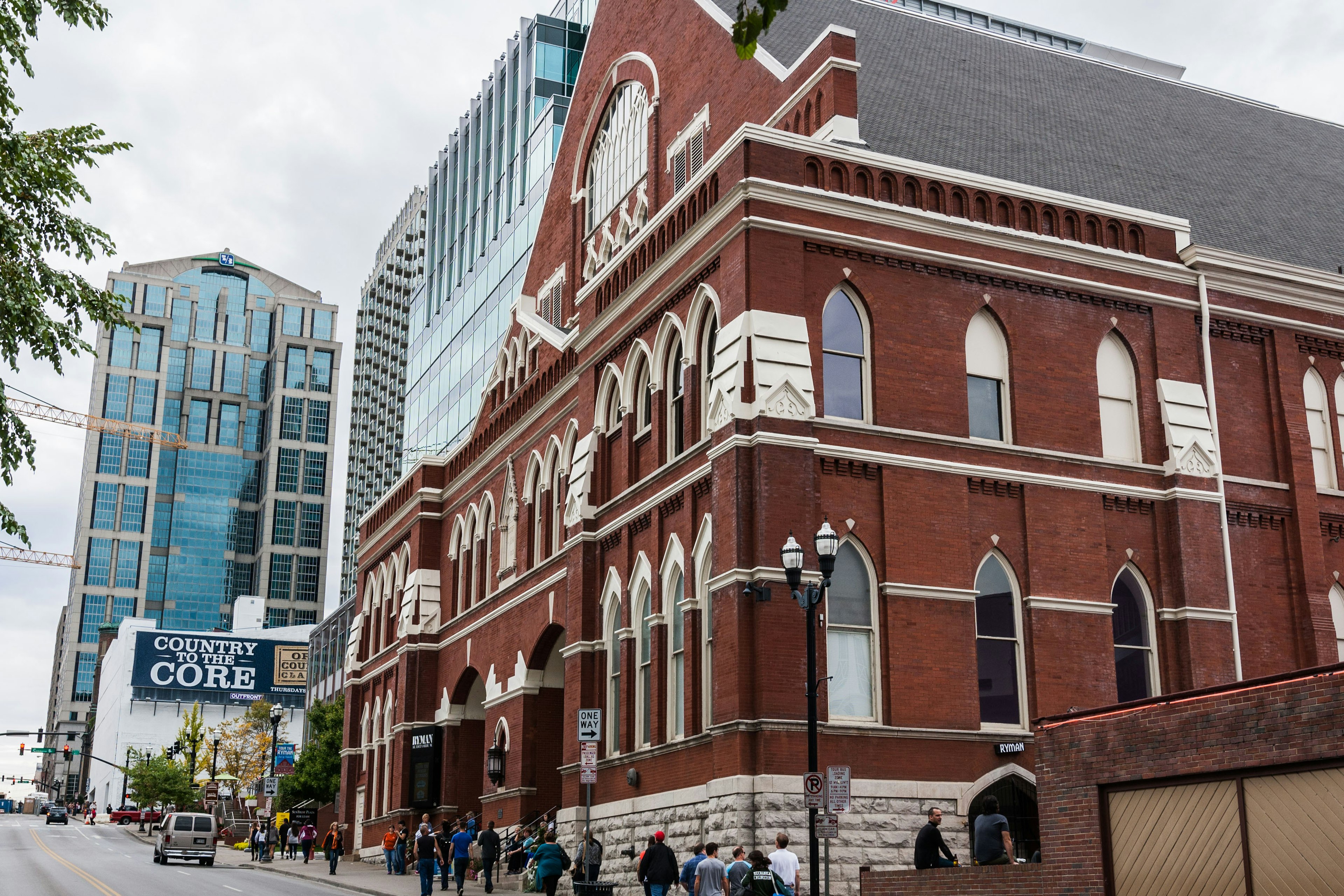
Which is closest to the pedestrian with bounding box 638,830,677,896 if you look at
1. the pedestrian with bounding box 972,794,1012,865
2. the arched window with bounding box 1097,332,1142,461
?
the pedestrian with bounding box 972,794,1012,865

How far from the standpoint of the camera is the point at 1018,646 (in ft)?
84.5

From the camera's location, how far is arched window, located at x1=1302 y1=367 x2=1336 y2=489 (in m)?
29.9

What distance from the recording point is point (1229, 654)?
2698 cm

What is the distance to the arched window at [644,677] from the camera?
2806 cm

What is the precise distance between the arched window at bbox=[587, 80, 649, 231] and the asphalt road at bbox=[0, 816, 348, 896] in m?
19.1

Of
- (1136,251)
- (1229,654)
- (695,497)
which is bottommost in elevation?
(1229,654)

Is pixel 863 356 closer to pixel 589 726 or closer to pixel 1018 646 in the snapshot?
pixel 1018 646

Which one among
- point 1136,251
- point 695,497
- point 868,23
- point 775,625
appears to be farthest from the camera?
point 868,23

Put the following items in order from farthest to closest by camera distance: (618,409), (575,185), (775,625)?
(575,185)
(618,409)
(775,625)

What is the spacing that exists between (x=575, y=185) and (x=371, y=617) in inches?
715

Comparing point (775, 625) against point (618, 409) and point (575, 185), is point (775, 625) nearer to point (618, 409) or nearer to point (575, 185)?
point (618, 409)

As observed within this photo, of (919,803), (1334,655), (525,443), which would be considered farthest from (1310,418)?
(525,443)

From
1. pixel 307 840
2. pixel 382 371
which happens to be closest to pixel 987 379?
pixel 307 840

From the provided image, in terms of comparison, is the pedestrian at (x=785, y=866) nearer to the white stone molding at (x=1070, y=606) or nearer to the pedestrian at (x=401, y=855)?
the white stone molding at (x=1070, y=606)
